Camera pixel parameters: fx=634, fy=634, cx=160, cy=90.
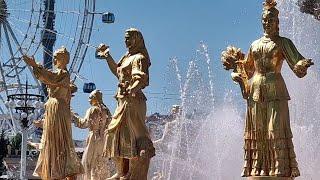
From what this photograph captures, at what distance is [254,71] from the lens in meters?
7.15

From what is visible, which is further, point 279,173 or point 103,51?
point 103,51

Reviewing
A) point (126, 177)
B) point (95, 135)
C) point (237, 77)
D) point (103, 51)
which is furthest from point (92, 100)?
point (237, 77)

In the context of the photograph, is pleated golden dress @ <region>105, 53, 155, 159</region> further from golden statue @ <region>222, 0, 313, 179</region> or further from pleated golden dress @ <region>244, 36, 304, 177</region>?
pleated golden dress @ <region>244, 36, 304, 177</region>

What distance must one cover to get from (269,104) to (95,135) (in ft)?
16.0

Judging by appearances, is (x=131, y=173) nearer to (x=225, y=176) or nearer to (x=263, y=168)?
(x=263, y=168)

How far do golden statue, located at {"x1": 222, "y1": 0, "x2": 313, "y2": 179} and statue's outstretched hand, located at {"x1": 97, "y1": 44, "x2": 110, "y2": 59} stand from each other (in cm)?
184

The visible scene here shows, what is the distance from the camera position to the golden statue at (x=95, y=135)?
10727 mm

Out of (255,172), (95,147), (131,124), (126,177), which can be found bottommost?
(126,177)

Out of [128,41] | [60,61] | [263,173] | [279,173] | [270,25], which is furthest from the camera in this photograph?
[60,61]

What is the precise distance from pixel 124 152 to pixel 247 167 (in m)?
1.51

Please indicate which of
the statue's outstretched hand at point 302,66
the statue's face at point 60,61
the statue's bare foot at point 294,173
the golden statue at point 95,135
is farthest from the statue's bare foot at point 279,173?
the golden statue at point 95,135

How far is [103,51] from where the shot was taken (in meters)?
8.16

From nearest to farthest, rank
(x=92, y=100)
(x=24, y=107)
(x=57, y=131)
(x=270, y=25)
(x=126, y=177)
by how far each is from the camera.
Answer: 1. (x=270, y=25)
2. (x=126, y=177)
3. (x=57, y=131)
4. (x=92, y=100)
5. (x=24, y=107)

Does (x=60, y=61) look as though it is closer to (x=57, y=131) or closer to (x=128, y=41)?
(x=57, y=131)
